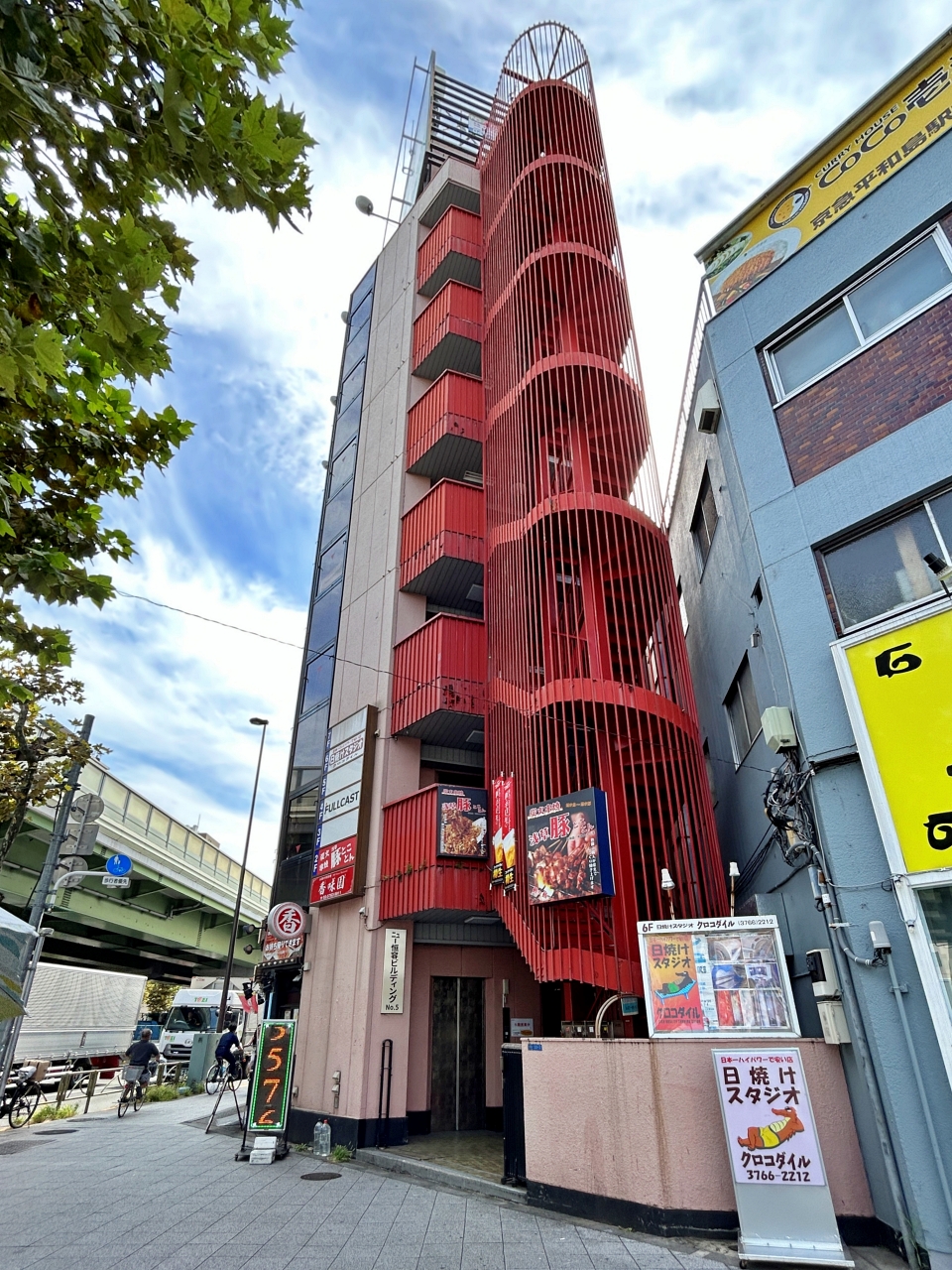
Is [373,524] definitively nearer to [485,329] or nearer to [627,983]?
[485,329]

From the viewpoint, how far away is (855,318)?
9.50 metres

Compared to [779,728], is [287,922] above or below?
below

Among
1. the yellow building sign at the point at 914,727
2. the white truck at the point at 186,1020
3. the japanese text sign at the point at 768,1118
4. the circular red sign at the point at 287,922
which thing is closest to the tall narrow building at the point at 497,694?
the circular red sign at the point at 287,922

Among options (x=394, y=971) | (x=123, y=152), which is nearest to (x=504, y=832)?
(x=394, y=971)

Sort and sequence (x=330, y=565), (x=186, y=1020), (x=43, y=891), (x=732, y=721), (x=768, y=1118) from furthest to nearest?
(x=186, y=1020) < (x=330, y=565) < (x=43, y=891) < (x=732, y=721) < (x=768, y=1118)

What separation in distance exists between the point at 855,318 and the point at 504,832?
357 inches

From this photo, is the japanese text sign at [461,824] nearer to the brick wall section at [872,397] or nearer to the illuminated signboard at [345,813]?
the illuminated signboard at [345,813]

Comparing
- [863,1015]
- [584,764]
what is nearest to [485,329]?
[584,764]

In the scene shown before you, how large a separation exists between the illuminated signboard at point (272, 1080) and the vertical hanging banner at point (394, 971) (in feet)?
5.39

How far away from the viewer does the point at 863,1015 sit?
7.03m

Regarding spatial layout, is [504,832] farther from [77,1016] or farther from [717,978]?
[77,1016]

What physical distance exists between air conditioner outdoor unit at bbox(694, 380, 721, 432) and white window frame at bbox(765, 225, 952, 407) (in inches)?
60.7

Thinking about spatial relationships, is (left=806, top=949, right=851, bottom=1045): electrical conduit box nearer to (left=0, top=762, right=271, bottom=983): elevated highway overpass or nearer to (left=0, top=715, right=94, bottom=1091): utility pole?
(left=0, top=715, right=94, bottom=1091): utility pole

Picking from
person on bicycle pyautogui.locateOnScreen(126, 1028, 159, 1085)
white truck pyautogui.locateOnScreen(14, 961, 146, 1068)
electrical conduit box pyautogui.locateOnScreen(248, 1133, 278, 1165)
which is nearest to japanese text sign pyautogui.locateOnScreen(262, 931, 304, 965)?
person on bicycle pyautogui.locateOnScreen(126, 1028, 159, 1085)
